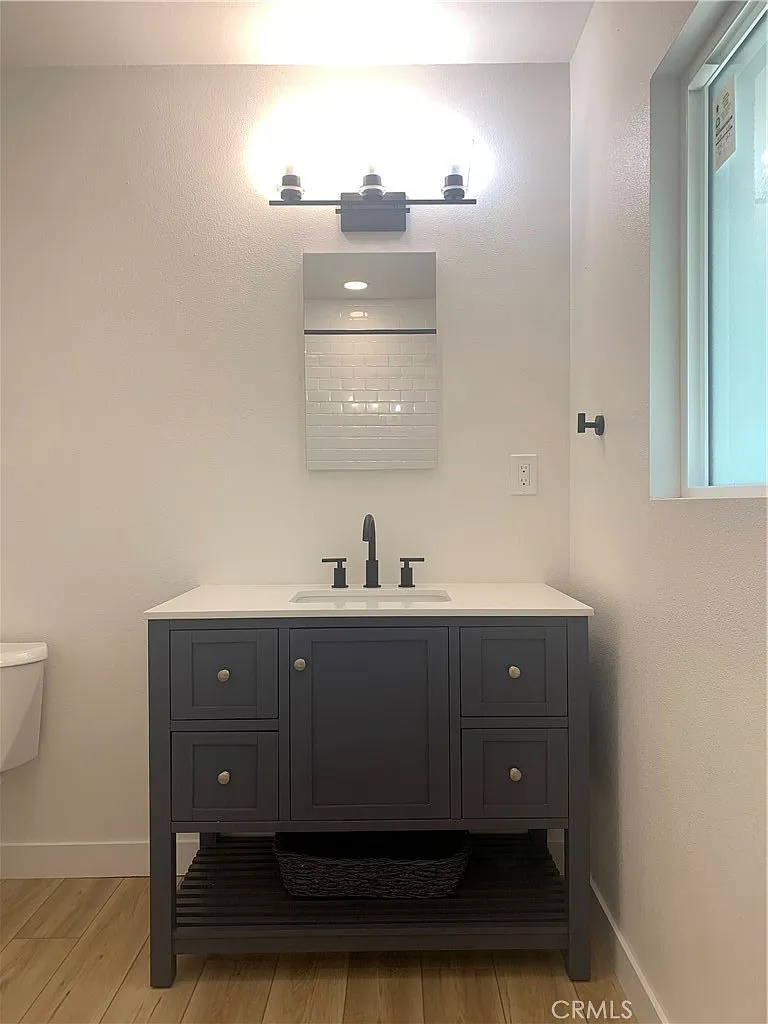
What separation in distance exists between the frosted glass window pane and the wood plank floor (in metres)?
1.23

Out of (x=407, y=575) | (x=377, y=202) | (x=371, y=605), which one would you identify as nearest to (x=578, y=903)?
(x=371, y=605)

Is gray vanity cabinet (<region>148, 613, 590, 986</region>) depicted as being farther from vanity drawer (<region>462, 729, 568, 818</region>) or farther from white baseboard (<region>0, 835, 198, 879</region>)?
white baseboard (<region>0, 835, 198, 879</region>)

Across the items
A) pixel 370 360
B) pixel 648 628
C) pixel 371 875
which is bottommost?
pixel 371 875

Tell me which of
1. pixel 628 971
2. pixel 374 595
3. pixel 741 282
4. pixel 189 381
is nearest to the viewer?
pixel 741 282

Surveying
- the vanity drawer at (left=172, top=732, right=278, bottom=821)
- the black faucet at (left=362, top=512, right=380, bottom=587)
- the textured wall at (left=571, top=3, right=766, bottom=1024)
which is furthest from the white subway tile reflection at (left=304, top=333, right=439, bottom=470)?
the vanity drawer at (left=172, top=732, right=278, bottom=821)

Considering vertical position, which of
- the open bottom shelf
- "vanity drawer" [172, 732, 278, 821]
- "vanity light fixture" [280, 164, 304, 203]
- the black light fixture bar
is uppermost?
"vanity light fixture" [280, 164, 304, 203]

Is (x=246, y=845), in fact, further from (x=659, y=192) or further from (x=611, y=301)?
(x=659, y=192)

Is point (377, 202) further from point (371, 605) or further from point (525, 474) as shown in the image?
point (371, 605)

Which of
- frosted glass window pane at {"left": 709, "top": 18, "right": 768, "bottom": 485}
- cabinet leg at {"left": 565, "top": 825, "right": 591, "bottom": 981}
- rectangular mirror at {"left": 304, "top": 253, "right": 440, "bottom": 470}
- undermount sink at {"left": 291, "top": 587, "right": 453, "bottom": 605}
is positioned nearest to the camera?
frosted glass window pane at {"left": 709, "top": 18, "right": 768, "bottom": 485}

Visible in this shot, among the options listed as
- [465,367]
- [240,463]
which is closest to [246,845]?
[240,463]

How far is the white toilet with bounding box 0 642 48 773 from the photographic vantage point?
226 centimetres

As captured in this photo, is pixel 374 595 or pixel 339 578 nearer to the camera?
pixel 374 595

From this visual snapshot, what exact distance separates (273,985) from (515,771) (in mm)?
752

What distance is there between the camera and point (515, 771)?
74.3 inches
